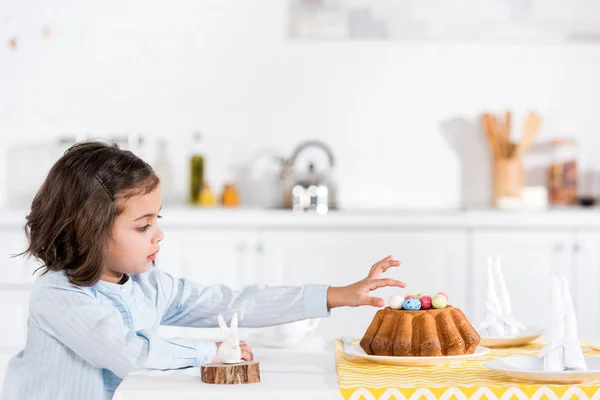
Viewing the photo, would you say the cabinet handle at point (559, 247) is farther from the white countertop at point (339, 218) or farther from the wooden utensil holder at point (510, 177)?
the wooden utensil holder at point (510, 177)

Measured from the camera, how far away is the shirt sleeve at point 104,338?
1442mm

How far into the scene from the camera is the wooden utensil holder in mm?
3750

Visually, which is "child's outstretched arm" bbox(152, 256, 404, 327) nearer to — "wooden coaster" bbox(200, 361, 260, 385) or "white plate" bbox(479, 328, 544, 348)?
"white plate" bbox(479, 328, 544, 348)

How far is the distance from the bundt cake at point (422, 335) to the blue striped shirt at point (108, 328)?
258 mm

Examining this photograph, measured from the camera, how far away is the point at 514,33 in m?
3.88

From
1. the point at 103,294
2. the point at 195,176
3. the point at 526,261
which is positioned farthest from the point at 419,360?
the point at 195,176

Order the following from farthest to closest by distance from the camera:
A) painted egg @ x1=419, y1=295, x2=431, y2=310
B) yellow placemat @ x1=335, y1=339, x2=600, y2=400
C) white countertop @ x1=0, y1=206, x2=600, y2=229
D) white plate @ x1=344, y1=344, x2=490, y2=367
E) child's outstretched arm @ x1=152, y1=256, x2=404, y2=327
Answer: white countertop @ x1=0, y1=206, x2=600, y2=229
child's outstretched arm @ x1=152, y1=256, x2=404, y2=327
painted egg @ x1=419, y1=295, x2=431, y2=310
white plate @ x1=344, y1=344, x2=490, y2=367
yellow placemat @ x1=335, y1=339, x2=600, y2=400

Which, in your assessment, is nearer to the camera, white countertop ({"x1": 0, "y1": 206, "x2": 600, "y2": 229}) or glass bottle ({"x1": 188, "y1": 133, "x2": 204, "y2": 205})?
white countertop ({"x1": 0, "y1": 206, "x2": 600, "y2": 229})

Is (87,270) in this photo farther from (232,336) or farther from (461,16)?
(461,16)

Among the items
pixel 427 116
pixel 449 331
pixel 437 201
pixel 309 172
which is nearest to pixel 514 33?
pixel 427 116

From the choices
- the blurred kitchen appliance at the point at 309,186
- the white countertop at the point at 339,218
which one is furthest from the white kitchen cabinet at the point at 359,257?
the blurred kitchen appliance at the point at 309,186

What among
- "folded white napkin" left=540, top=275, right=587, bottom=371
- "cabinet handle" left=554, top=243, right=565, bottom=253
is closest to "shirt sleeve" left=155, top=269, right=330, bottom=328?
"folded white napkin" left=540, top=275, right=587, bottom=371

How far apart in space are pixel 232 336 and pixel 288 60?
2.66 meters

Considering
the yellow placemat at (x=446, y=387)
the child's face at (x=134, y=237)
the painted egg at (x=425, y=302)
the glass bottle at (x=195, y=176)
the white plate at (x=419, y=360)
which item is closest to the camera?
the yellow placemat at (x=446, y=387)
